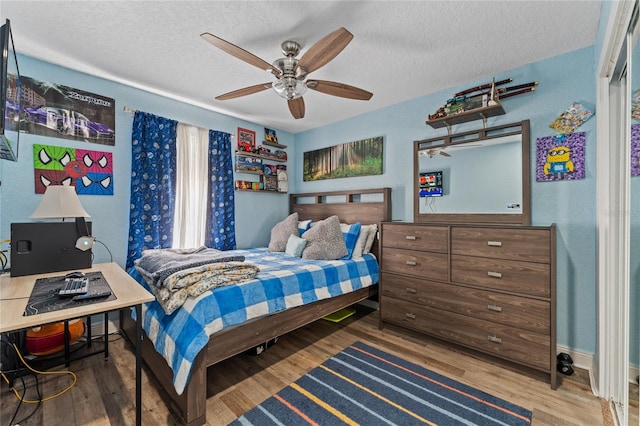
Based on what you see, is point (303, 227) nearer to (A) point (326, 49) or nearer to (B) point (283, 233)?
(B) point (283, 233)

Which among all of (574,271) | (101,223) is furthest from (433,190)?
(101,223)

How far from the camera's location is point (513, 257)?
6.79ft

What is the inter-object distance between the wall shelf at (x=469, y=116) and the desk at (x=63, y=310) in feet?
9.02

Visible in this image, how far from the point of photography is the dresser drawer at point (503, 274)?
6.41 feet

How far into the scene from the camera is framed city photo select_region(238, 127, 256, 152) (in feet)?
12.5

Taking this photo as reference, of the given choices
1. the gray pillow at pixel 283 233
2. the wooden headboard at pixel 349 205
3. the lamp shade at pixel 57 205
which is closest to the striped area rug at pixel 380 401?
the wooden headboard at pixel 349 205

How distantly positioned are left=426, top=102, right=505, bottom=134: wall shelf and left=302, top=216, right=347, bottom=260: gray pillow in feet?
4.78

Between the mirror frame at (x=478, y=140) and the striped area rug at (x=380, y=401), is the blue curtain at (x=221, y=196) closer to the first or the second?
the striped area rug at (x=380, y=401)

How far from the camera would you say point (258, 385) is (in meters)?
1.92

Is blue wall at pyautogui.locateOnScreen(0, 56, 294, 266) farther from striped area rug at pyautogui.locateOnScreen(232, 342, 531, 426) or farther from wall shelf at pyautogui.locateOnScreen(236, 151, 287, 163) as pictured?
striped area rug at pyautogui.locateOnScreen(232, 342, 531, 426)

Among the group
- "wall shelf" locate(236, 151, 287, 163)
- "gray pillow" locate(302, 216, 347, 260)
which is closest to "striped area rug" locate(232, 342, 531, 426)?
"gray pillow" locate(302, 216, 347, 260)

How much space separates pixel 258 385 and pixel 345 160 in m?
2.77

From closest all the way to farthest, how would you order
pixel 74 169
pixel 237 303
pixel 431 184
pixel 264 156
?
pixel 237 303
pixel 74 169
pixel 431 184
pixel 264 156

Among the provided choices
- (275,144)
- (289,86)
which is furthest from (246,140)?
(289,86)
